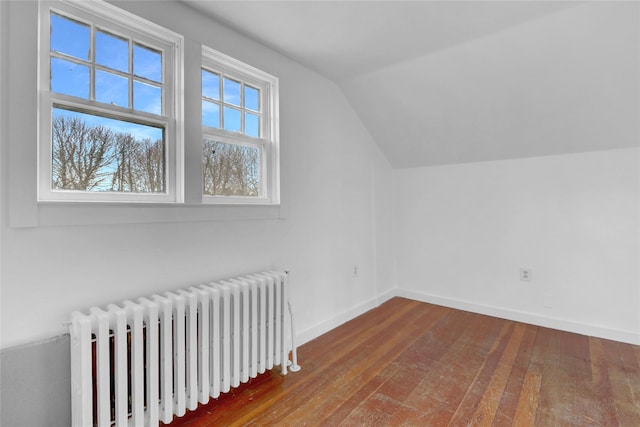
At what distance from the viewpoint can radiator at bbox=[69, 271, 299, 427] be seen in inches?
55.2

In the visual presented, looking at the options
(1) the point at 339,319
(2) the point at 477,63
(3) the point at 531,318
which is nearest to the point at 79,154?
(1) the point at 339,319

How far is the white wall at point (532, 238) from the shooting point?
278cm

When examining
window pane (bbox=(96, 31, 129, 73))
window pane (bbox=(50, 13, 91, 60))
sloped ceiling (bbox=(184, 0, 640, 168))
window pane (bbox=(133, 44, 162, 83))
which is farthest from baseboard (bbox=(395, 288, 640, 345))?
window pane (bbox=(50, 13, 91, 60))

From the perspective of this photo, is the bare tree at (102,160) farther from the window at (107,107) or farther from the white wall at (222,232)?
the white wall at (222,232)

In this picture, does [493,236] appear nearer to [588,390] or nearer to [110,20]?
[588,390]

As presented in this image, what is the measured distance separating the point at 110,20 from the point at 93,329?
1651mm

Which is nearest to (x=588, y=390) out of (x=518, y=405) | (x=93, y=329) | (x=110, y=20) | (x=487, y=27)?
(x=518, y=405)

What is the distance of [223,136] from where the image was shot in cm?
223

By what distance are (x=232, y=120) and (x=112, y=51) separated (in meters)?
0.82

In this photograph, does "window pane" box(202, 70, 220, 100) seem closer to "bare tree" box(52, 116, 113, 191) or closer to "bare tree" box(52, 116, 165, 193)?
"bare tree" box(52, 116, 165, 193)

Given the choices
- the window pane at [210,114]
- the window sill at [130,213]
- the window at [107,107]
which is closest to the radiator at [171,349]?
the window sill at [130,213]

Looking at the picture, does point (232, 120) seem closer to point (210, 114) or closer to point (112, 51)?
point (210, 114)

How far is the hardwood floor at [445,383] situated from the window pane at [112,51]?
208 centimetres

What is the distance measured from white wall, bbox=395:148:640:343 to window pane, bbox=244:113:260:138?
2.30 m
